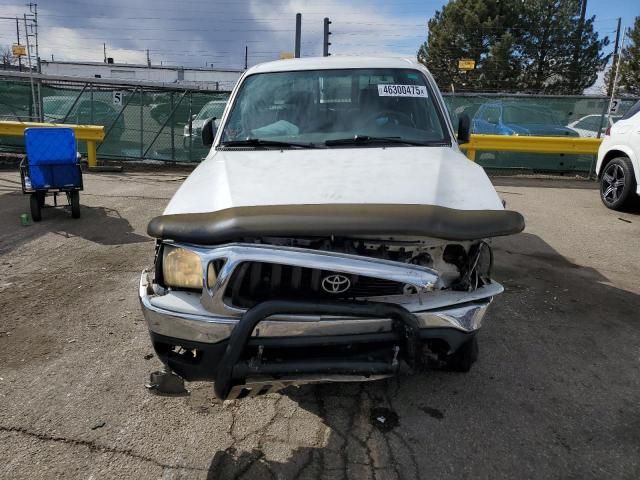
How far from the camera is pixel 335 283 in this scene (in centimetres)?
233

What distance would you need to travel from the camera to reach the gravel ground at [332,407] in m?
2.47

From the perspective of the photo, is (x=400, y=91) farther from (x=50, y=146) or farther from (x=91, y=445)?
(x=50, y=146)

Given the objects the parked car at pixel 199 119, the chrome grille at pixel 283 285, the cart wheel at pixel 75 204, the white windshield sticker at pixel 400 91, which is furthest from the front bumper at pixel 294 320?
the parked car at pixel 199 119

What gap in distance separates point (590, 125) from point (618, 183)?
489 cm

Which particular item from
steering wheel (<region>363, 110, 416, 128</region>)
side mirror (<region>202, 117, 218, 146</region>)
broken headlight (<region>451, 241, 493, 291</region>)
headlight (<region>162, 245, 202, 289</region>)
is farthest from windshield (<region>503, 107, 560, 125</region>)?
headlight (<region>162, 245, 202, 289</region>)

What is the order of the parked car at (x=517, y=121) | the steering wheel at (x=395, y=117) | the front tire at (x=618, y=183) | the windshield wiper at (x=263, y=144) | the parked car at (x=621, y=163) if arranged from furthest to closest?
the parked car at (x=517, y=121), the front tire at (x=618, y=183), the parked car at (x=621, y=163), the steering wheel at (x=395, y=117), the windshield wiper at (x=263, y=144)

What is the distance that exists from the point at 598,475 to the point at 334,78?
3.21 m

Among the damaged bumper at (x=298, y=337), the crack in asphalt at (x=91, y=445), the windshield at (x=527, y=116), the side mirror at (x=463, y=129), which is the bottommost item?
the crack in asphalt at (x=91, y=445)

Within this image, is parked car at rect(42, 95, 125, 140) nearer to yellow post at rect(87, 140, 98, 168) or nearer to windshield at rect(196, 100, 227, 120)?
yellow post at rect(87, 140, 98, 168)

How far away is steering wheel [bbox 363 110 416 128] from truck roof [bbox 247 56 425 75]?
1.91 feet

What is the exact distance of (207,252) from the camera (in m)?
2.30

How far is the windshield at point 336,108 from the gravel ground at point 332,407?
5.51ft

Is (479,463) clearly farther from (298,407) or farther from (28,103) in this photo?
(28,103)

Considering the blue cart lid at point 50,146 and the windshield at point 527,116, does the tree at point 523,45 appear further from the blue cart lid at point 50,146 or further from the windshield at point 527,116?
the blue cart lid at point 50,146
